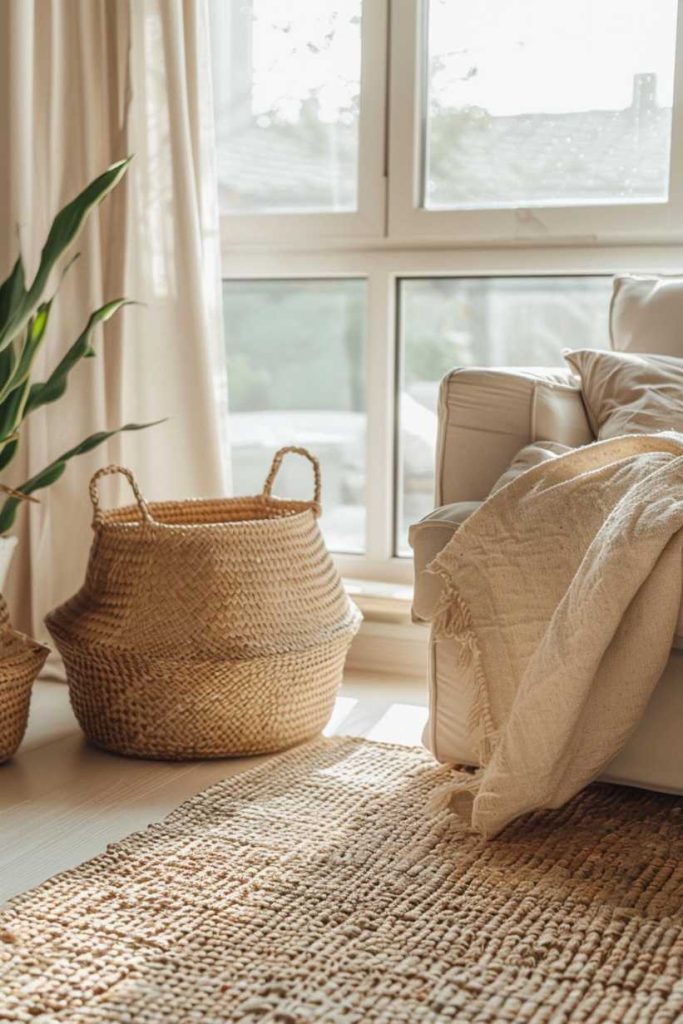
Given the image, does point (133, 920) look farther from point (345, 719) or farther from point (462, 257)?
point (462, 257)

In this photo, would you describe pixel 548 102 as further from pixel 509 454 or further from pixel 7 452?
pixel 7 452

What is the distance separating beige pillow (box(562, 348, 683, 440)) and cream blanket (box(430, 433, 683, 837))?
5.4 inches

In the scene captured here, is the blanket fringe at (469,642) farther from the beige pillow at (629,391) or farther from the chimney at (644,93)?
the chimney at (644,93)

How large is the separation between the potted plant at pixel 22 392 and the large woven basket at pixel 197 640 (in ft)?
0.34

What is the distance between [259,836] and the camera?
5.72ft

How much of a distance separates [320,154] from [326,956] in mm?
1948

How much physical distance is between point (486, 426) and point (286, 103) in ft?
3.85

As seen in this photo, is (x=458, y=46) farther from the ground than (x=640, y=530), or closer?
farther from the ground

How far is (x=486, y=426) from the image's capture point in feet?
6.82

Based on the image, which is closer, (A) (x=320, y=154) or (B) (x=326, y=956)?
(B) (x=326, y=956)

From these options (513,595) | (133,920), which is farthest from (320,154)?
(133,920)

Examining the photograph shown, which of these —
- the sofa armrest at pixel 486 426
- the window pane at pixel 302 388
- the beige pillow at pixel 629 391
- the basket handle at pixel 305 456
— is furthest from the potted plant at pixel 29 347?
the beige pillow at pixel 629 391

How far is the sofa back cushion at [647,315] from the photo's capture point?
2.20 meters

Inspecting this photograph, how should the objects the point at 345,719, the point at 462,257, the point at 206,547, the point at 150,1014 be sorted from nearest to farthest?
1. the point at 150,1014
2. the point at 206,547
3. the point at 345,719
4. the point at 462,257
